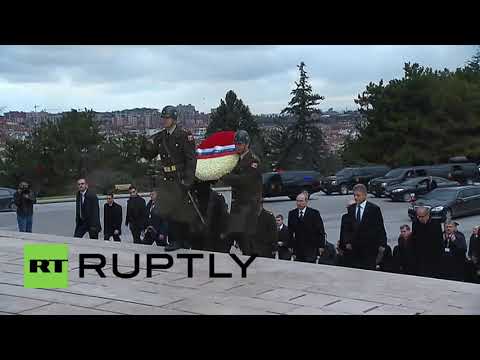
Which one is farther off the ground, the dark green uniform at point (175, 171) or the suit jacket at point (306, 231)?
the dark green uniform at point (175, 171)

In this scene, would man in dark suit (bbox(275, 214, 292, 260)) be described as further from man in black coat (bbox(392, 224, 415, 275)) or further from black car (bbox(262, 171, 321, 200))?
man in black coat (bbox(392, 224, 415, 275))

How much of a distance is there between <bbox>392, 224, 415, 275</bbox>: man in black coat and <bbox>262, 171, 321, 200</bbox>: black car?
3.24 feet

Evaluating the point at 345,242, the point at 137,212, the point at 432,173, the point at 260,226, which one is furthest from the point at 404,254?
the point at 137,212

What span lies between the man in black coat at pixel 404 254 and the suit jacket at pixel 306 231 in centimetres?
78

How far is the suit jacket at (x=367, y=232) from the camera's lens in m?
6.69

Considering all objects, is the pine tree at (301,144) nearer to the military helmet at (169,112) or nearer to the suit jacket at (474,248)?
the military helmet at (169,112)

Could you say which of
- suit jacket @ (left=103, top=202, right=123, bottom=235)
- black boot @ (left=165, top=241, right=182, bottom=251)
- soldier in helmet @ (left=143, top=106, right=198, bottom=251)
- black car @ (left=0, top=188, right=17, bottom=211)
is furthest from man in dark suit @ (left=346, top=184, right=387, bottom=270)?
black car @ (left=0, top=188, right=17, bottom=211)

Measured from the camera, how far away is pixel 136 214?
26.3ft

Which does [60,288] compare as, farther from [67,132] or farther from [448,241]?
[448,241]

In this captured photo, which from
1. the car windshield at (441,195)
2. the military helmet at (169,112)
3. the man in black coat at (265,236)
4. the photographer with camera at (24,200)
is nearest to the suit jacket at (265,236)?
the man in black coat at (265,236)

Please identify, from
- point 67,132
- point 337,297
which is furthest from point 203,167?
point 337,297

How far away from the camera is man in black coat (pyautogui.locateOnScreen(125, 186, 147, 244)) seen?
25.3 ft

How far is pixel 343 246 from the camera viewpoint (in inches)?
266
